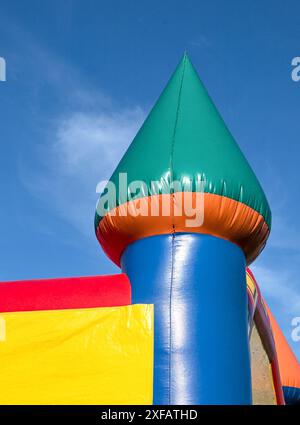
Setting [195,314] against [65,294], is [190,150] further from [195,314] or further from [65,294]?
[65,294]

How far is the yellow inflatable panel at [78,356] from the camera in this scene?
3045mm

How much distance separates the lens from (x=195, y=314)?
10.5ft

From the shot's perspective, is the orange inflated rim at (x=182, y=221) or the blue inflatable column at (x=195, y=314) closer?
the blue inflatable column at (x=195, y=314)

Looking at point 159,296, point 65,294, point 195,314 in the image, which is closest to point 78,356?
point 65,294

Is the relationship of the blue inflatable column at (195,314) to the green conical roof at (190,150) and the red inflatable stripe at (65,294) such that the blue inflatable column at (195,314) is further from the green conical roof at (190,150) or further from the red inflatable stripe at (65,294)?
the green conical roof at (190,150)

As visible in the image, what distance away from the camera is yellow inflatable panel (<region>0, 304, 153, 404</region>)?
304 cm

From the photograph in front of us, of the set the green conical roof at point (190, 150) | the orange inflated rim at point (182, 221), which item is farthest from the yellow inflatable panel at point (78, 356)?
the green conical roof at point (190, 150)

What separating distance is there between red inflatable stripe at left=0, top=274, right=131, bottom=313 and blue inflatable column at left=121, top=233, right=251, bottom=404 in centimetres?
10

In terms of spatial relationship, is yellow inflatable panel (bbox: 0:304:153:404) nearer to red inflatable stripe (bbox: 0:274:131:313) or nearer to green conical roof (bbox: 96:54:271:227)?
red inflatable stripe (bbox: 0:274:131:313)

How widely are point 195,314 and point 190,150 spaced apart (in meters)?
1.05

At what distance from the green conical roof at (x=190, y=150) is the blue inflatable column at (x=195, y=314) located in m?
0.37

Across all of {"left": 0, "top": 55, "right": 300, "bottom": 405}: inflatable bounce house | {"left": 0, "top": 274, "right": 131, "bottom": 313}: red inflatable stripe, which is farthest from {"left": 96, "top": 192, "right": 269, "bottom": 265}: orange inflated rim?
{"left": 0, "top": 274, "right": 131, "bottom": 313}: red inflatable stripe
